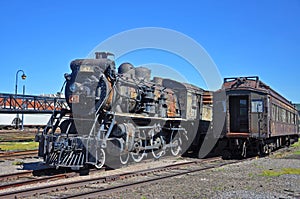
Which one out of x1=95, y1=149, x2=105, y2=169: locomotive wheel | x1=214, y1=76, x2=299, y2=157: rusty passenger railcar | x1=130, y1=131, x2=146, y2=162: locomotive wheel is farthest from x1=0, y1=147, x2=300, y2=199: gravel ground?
x1=214, y1=76, x2=299, y2=157: rusty passenger railcar


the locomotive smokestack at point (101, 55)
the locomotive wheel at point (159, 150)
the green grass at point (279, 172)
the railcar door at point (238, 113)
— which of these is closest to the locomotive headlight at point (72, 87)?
the locomotive smokestack at point (101, 55)

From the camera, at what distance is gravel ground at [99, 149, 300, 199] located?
9008mm

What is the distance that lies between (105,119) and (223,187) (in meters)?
5.66

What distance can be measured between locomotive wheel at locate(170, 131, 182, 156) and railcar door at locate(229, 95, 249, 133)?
3423 mm

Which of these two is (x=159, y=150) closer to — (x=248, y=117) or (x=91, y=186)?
(x=248, y=117)

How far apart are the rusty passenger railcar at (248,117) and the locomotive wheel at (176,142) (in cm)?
245

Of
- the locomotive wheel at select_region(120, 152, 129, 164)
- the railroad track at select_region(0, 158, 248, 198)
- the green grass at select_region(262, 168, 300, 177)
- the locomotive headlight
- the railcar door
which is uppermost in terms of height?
the locomotive headlight

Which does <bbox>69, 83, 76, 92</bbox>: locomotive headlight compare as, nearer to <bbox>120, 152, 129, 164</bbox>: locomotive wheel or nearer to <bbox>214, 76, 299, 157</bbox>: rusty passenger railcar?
<bbox>120, 152, 129, 164</bbox>: locomotive wheel

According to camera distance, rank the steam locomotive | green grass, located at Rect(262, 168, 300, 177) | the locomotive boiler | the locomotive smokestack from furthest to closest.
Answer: the locomotive smokestack, the steam locomotive, green grass, located at Rect(262, 168, 300, 177), the locomotive boiler

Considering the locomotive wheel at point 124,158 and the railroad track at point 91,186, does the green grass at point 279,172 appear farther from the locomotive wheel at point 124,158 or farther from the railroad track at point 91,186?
the locomotive wheel at point 124,158

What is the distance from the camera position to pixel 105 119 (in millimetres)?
13734

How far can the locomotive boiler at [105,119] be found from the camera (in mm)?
12508

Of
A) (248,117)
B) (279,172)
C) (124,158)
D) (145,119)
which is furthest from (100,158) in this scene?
(248,117)

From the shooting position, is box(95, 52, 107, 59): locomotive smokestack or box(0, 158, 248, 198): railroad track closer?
box(0, 158, 248, 198): railroad track
